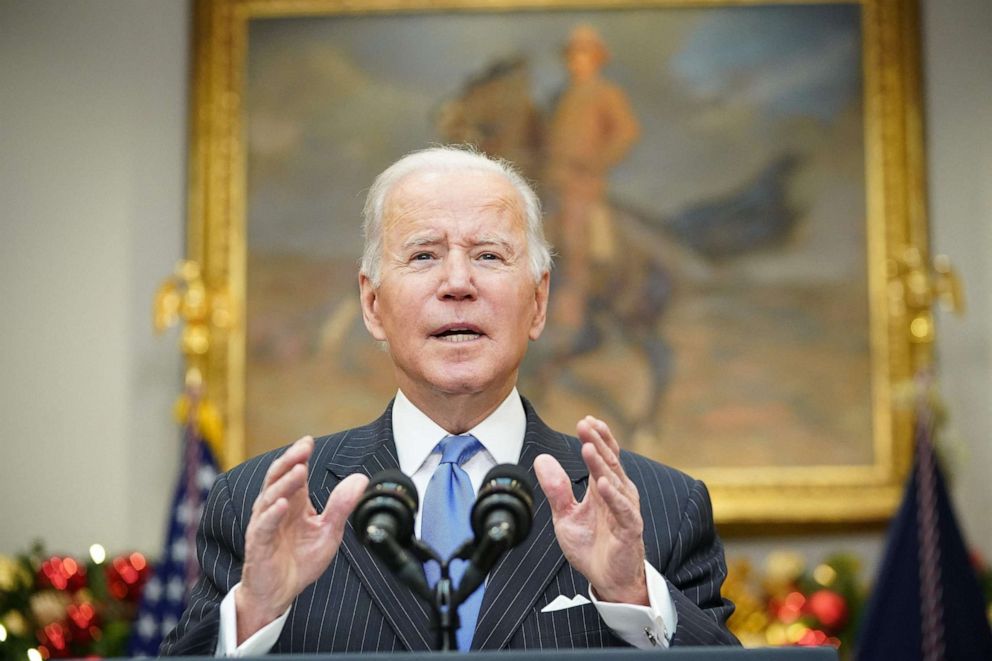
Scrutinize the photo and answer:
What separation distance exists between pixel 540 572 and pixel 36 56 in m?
5.37

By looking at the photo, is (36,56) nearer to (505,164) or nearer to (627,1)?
(627,1)

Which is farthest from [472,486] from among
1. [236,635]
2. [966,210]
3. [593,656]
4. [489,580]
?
[966,210]

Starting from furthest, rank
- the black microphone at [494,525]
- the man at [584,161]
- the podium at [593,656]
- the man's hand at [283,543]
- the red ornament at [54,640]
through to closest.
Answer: the man at [584,161] < the red ornament at [54,640] < the man's hand at [283,543] < the black microphone at [494,525] < the podium at [593,656]

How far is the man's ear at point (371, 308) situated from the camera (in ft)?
10.5

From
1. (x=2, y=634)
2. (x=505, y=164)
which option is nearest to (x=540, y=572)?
(x=505, y=164)

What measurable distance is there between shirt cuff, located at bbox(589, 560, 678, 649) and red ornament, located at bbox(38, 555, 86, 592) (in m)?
4.18

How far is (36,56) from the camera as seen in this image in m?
7.13

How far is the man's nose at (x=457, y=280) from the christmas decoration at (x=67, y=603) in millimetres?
3471

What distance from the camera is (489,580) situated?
2.74 m

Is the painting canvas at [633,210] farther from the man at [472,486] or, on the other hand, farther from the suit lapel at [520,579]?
the suit lapel at [520,579]

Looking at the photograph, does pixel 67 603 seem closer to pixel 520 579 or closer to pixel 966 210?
pixel 520 579

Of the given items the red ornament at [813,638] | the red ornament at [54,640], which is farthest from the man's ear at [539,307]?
the red ornament at [54,640]

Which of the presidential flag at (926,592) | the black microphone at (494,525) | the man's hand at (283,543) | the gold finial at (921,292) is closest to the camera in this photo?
the black microphone at (494,525)

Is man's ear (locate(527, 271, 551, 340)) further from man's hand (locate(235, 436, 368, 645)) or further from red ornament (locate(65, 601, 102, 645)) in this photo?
red ornament (locate(65, 601, 102, 645))
